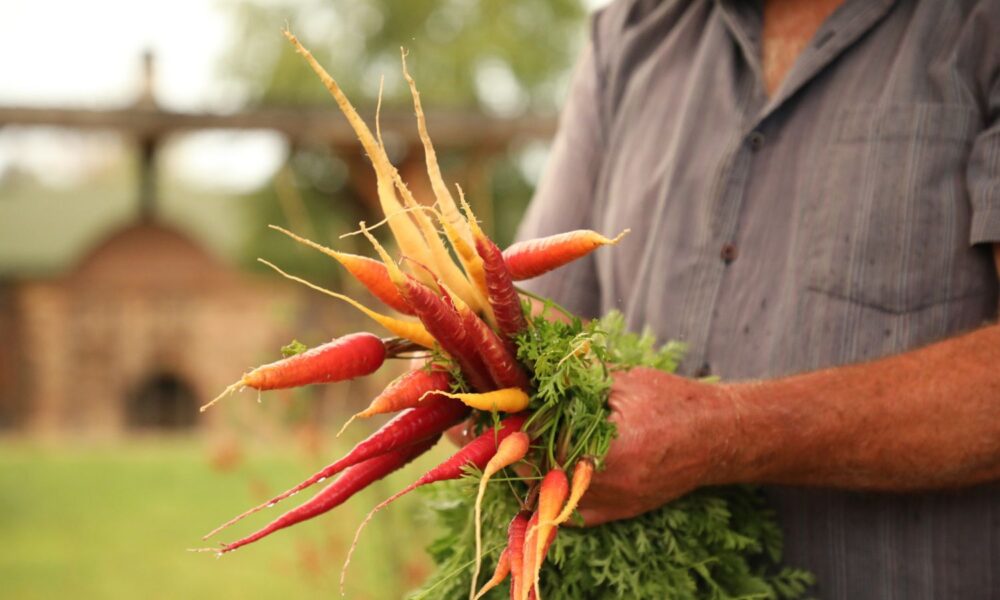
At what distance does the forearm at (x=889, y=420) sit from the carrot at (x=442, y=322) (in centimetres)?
37

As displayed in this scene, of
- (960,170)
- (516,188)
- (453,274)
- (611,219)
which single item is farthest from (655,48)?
(516,188)

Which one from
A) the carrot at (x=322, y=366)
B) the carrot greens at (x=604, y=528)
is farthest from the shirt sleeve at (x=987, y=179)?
the carrot at (x=322, y=366)

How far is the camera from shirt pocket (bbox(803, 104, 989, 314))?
1.89 metres

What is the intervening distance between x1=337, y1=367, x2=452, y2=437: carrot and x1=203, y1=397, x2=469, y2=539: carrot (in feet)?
0.12

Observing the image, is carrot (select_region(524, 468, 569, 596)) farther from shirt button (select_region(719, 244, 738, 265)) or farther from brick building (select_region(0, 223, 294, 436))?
brick building (select_region(0, 223, 294, 436))

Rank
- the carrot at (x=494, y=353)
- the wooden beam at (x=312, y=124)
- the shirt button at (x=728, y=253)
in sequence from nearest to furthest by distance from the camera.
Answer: the carrot at (x=494, y=353), the shirt button at (x=728, y=253), the wooden beam at (x=312, y=124)

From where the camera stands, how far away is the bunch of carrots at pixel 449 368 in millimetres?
1613

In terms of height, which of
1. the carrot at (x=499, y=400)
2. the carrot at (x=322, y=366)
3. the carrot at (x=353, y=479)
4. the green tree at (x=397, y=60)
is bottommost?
the carrot at (x=353, y=479)

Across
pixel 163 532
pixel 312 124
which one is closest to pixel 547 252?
pixel 163 532

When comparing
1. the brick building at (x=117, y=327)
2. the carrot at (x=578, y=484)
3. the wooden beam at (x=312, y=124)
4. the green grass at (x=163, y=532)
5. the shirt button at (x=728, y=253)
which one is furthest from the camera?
the brick building at (x=117, y=327)

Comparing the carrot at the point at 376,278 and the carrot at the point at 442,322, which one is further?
the carrot at the point at 376,278

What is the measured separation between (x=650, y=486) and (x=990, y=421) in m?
0.52

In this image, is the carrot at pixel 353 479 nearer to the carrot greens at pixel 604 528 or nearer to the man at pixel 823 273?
the carrot greens at pixel 604 528

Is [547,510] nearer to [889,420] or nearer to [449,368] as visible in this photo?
[449,368]
